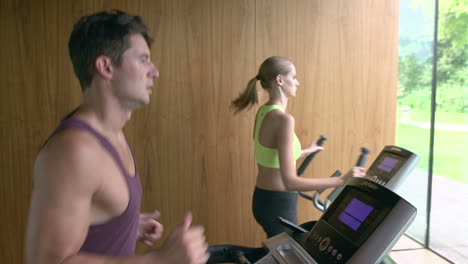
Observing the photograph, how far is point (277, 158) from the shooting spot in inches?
85.5

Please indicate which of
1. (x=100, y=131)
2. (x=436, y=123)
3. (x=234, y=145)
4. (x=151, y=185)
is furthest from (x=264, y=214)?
(x=436, y=123)

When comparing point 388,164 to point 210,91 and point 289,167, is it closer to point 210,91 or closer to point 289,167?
point 289,167

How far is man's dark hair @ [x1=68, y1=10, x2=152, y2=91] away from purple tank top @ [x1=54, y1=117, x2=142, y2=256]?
0.17 metres

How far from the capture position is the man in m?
0.83

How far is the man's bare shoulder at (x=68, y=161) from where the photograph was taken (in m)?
0.84

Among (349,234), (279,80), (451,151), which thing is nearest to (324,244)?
(349,234)

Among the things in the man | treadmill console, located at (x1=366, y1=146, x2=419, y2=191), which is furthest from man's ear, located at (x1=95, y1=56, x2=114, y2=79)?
treadmill console, located at (x1=366, y1=146, x2=419, y2=191)

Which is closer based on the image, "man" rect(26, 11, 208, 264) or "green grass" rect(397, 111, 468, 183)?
"man" rect(26, 11, 208, 264)

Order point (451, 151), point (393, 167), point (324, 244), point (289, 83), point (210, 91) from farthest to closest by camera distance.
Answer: point (451, 151) < point (210, 91) < point (289, 83) < point (393, 167) < point (324, 244)

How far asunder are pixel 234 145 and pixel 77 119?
2.09 meters

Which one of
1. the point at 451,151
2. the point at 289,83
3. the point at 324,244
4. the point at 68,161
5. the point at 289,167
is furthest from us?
the point at 451,151

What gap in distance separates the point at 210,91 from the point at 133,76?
189 cm

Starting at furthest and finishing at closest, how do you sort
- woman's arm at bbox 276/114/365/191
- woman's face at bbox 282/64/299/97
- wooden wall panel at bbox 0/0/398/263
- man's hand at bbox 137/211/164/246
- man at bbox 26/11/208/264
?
wooden wall panel at bbox 0/0/398/263
woman's face at bbox 282/64/299/97
woman's arm at bbox 276/114/365/191
man's hand at bbox 137/211/164/246
man at bbox 26/11/208/264

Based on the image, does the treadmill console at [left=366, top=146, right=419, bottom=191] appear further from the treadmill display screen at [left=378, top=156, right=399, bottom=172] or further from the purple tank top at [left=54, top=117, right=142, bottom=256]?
the purple tank top at [left=54, top=117, right=142, bottom=256]
